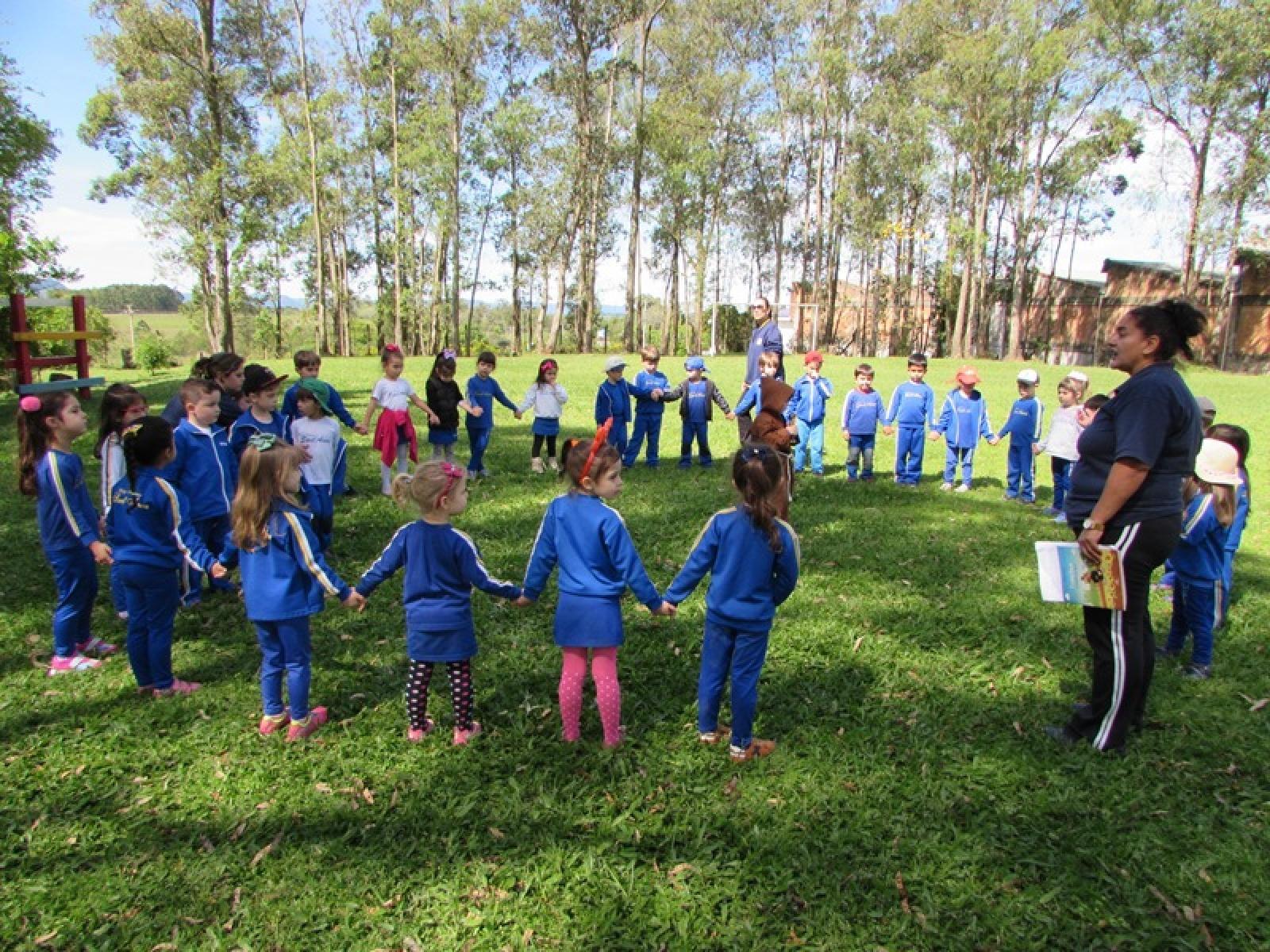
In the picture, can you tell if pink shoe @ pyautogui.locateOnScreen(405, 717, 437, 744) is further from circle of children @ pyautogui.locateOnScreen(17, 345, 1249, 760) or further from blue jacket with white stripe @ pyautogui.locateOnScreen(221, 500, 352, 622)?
blue jacket with white stripe @ pyautogui.locateOnScreen(221, 500, 352, 622)

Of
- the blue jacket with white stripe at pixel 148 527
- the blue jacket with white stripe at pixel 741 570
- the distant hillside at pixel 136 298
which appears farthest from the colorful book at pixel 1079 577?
the distant hillside at pixel 136 298

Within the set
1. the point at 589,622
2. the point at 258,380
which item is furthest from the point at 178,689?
the point at 589,622

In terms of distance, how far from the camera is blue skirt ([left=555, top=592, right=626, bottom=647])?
12.8 ft

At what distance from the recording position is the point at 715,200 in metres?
50.1

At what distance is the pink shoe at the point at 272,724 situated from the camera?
4.35 m

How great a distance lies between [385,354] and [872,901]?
7300mm

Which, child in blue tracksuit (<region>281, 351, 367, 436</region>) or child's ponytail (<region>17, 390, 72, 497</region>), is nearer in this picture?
child's ponytail (<region>17, 390, 72, 497</region>)

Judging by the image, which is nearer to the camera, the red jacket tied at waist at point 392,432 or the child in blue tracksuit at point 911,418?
the red jacket tied at waist at point 392,432

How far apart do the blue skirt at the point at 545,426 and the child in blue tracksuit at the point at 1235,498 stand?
24.0 ft

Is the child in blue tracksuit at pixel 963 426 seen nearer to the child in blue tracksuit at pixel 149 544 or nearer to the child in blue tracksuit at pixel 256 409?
the child in blue tracksuit at pixel 256 409

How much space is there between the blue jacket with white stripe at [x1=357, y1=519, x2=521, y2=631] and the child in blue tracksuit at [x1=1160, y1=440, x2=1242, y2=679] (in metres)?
4.11

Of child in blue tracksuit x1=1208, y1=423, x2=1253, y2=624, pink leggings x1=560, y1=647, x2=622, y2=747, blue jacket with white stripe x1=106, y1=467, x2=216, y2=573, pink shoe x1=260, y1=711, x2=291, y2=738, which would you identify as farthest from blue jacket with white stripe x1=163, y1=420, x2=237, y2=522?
child in blue tracksuit x1=1208, y1=423, x2=1253, y2=624

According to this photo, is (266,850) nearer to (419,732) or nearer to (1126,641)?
(419,732)

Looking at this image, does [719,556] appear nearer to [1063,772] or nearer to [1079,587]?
[1079,587]
